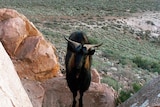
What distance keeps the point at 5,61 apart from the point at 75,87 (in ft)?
11.6

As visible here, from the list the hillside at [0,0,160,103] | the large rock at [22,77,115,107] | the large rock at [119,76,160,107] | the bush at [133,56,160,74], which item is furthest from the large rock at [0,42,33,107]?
the bush at [133,56,160,74]

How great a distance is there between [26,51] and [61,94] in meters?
1.57

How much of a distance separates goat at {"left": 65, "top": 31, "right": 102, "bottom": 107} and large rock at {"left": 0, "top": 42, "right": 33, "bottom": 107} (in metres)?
2.73

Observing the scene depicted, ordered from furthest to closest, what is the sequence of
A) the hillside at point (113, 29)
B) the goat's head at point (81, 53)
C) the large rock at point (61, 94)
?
the hillside at point (113, 29), the large rock at point (61, 94), the goat's head at point (81, 53)

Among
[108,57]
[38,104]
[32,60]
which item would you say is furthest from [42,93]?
[108,57]

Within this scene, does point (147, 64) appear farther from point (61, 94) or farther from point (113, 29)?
point (113, 29)

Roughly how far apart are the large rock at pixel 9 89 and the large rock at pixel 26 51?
397 cm

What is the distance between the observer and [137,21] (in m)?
39.9

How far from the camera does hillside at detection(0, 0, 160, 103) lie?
1678cm

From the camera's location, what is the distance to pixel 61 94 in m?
9.88

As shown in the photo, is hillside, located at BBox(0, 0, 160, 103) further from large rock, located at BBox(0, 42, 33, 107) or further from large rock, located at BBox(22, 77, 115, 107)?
large rock, located at BBox(0, 42, 33, 107)

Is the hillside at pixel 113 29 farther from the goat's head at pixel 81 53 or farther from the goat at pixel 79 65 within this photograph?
the goat's head at pixel 81 53

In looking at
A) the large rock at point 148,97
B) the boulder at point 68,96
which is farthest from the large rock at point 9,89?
the boulder at point 68,96

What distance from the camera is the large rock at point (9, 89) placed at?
5.20 meters
